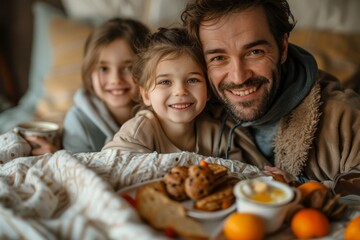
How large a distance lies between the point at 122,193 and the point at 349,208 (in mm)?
608

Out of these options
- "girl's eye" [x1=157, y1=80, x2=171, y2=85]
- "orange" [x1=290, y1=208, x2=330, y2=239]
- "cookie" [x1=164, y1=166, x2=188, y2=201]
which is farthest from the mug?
"orange" [x1=290, y1=208, x2=330, y2=239]

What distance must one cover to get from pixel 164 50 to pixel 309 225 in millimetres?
780

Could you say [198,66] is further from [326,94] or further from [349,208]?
[349,208]

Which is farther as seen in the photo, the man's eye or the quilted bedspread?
the man's eye

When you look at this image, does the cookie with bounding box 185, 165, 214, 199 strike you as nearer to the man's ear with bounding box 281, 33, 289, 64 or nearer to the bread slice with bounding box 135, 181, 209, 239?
the bread slice with bounding box 135, 181, 209, 239

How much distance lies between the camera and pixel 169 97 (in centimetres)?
141

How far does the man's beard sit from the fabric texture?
22.5 inches

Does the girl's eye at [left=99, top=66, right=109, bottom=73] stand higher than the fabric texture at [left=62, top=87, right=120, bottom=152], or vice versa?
the girl's eye at [left=99, top=66, right=109, bottom=73]

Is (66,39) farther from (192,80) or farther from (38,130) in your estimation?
(192,80)

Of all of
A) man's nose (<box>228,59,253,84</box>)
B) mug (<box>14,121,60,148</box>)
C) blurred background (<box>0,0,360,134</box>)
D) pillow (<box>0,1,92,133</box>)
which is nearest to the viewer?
man's nose (<box>228,59,253,84</box>)

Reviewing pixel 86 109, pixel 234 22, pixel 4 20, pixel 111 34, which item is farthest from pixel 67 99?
pixel 234 22

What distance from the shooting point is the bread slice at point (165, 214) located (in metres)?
0.88

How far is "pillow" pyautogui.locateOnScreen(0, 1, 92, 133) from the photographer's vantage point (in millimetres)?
2209

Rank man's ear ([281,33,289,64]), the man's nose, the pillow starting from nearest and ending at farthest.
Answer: the man's nose → man's ear ([281,33,289,64]) → the pillow
